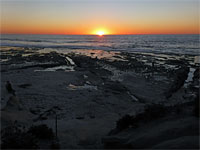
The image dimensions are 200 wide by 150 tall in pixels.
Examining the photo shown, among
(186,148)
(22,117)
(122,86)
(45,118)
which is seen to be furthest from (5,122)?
(122,86)

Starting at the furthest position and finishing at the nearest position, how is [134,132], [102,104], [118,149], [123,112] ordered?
[102,104] → [123,112] → [134,132] → [118,149]

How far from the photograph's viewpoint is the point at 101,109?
1391 cm

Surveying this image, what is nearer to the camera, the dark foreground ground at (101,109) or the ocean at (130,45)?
the dark foreground ground at (101,109)

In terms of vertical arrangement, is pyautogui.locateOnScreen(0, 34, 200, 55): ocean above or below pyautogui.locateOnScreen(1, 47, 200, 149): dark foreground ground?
above

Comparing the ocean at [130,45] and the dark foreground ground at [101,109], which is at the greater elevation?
the ocean at [130,45]

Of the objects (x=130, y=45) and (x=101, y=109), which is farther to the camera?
(x=130, y=45)

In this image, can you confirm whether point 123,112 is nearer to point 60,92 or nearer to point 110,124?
point 110,124

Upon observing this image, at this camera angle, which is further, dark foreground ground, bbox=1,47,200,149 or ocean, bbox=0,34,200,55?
ocean, bbox=0,34,200,55

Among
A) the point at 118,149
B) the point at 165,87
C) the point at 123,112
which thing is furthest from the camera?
the point at 165,87

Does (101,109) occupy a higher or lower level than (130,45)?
lower

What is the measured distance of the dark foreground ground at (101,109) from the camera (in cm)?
782

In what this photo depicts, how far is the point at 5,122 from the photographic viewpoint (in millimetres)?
10930

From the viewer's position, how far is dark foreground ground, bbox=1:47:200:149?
782 cm

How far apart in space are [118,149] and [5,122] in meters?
6.68
